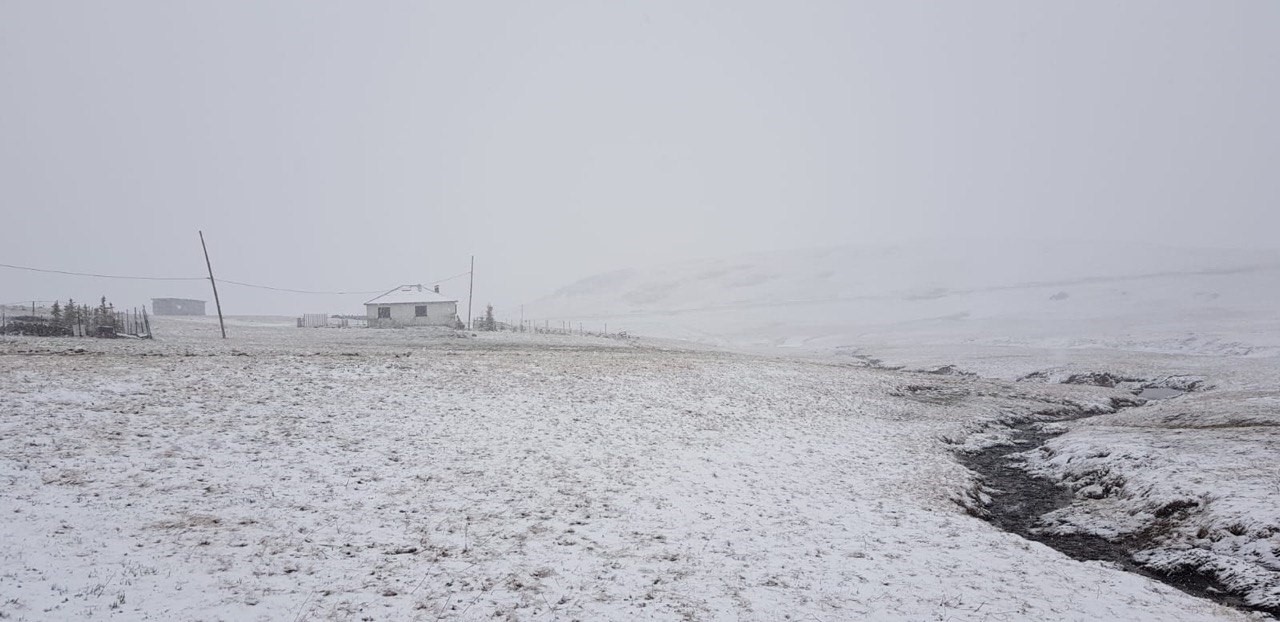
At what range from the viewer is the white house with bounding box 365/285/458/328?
238 ft

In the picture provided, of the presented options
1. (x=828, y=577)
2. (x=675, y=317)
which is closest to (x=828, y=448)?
(x=828, y=577)

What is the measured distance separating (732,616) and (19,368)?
77.1 ft

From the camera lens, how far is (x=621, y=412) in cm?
2244

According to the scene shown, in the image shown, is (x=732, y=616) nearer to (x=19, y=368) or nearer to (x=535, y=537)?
(x=535, y=537)

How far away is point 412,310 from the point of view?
73.1m

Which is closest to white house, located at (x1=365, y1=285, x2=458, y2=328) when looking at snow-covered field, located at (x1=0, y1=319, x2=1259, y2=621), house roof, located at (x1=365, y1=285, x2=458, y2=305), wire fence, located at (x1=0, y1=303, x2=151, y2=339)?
house roof, located at (x1=365, y1=285, x2=458, y2=305)

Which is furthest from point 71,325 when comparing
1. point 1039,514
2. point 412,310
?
point 1039,514

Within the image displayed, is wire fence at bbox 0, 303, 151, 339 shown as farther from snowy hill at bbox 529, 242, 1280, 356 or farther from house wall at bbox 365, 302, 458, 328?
snowy hill at bbox 529, 242, 1280, 356

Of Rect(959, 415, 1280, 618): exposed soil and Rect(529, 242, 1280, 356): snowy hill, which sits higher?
Rect(529, 242, 1280, 356): snowy hill

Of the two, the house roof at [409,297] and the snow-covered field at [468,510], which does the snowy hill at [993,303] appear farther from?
the snow-covered field at [468,510]

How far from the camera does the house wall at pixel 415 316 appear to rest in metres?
72.6

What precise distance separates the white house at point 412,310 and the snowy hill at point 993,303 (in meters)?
44.0

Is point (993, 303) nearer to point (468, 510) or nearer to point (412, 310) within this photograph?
point (412, 310)

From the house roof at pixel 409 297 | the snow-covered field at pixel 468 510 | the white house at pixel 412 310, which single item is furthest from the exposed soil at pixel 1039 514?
the house roof at pixel 409 297
